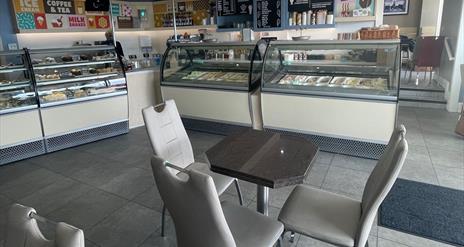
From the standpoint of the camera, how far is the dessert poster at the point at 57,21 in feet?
18.9

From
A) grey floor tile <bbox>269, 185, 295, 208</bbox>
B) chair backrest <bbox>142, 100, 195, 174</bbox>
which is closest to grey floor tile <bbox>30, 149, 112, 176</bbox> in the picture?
chair backrest <bbox>142, 100, 195, 174</bbox>

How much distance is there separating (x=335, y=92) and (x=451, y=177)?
1.39 metres

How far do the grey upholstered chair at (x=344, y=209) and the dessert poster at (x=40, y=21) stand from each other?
580cm

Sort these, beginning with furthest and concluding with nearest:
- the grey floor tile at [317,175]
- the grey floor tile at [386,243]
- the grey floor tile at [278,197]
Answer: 1. the grey floor tile at [317,175]
2. the grey floor tile at [278,197]
3. the grey floor tile at [386,243]

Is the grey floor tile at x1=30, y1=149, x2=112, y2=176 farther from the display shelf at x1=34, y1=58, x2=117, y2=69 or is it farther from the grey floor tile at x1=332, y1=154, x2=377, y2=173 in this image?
the grey floor tile at x1=332, y1=154, x2=377, y2=173

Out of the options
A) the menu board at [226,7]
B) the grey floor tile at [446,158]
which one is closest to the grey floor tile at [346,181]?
the grey floor tile at [446,158]

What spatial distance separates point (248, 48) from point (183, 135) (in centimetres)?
196

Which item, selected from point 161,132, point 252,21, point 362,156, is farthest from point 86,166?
point 252,21

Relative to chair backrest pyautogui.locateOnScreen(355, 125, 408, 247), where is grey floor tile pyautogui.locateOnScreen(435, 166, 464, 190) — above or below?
below

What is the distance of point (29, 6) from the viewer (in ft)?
17.9

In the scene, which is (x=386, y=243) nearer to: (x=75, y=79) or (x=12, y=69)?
(x=75, y=79)

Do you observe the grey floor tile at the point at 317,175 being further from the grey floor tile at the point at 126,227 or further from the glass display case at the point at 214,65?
the grey floor tile at the point at 126,227

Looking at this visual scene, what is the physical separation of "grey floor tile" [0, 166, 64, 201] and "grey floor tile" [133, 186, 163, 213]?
105 centimetres

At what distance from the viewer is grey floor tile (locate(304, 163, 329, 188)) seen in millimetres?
3008
